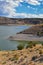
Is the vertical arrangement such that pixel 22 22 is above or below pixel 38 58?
below

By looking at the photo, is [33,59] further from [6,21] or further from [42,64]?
[6,21]

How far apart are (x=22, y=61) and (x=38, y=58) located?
0.80 metres

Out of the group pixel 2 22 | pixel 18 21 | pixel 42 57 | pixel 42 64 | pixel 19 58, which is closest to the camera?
pixel 42 64

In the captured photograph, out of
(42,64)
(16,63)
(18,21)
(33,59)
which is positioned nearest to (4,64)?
(16,63)

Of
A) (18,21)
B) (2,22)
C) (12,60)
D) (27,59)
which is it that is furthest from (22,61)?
(2,22)

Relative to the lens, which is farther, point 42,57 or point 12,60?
point 12,60

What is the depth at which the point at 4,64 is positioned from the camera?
1159 centimetres

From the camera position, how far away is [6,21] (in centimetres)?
16112

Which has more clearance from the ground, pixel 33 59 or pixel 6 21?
pixel 33 59

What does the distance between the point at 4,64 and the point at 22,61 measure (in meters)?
0.99

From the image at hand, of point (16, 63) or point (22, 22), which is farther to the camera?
point (22, 22)

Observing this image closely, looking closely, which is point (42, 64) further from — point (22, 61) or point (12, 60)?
point (12, 60)

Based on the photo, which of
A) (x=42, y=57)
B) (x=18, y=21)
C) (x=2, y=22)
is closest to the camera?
(x=42, y=57)

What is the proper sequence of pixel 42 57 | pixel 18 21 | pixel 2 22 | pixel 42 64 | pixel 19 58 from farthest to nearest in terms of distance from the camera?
pixel 2 22 → pixel 18 21 → pixel 19 58 → pixel 42 57 → pixel 42 64
